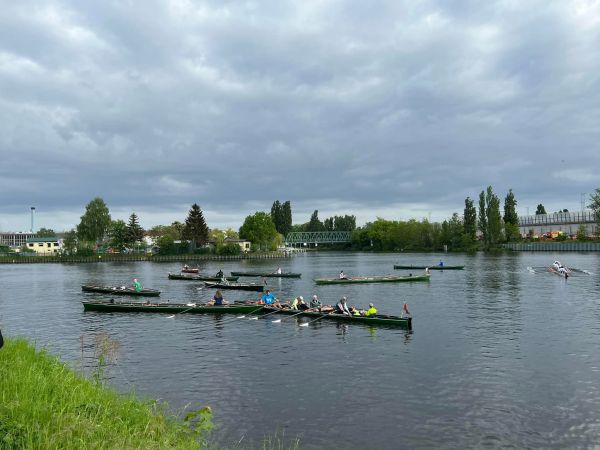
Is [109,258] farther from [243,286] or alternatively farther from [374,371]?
[374,371]

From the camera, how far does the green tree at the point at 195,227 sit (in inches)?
7500

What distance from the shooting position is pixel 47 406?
13117 mm

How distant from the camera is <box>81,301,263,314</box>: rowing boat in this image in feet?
156

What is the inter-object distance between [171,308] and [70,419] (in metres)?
37.6

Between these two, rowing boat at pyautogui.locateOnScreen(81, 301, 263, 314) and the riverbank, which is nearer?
rowing boat at pyautogui.locateOnScreen(81, 301, 263, 314)

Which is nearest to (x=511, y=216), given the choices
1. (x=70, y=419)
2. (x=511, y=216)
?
(x=511, y=216)

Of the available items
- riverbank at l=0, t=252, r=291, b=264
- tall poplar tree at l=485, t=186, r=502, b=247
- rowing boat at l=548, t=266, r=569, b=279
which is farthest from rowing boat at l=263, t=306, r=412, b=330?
tall poplar tree at l=485, t=186, r=502, b=247

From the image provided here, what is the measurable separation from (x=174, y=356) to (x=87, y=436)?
826 inches

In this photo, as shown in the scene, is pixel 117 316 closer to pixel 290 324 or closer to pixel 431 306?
pixel 290 324

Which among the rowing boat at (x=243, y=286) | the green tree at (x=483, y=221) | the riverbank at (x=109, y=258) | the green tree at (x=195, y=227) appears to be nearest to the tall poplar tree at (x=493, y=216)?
the green tree at (x=483, y=221)

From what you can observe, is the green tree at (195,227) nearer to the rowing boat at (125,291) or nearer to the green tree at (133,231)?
the green tree at (133,231)

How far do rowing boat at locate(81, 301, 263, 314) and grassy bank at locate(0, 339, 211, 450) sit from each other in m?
28.5

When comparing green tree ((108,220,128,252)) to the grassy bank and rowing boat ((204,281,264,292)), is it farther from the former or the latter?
the grassy bank

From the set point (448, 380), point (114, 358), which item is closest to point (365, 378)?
point (448, 380)
